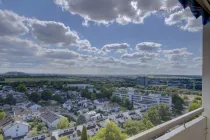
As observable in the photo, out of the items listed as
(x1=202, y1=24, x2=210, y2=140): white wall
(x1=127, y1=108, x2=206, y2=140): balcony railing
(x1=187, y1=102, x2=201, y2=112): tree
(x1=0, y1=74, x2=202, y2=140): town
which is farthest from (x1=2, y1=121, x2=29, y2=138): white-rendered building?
(x1=202, y1=24, x2=210, y2=140): white wall

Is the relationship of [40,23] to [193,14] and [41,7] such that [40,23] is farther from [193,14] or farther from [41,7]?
[193,14]

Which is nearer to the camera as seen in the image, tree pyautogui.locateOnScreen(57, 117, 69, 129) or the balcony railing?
tree pyautogui.locateOnScreen(57, 117, 69, 129)

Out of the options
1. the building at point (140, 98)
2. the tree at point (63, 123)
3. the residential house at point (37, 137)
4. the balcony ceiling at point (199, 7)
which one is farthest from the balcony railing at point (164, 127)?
the balcony ceiling at point (199, 7)

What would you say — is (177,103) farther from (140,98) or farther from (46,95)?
(46,95)

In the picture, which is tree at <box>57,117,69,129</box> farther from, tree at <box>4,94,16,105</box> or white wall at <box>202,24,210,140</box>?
white wall at <box>202,24,210,140</box>

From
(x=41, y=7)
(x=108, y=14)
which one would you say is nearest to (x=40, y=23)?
(x=41, y=7)

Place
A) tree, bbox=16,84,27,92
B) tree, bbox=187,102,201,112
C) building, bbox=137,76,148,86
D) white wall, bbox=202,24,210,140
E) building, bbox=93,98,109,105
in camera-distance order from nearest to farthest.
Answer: tree, bbox=16,84,27,92
building, bbox=93,98,109,105
building, bbox=137,76,148,86
tree, bbox=187,102,201,112
white wall, bbox=202,24,210,140

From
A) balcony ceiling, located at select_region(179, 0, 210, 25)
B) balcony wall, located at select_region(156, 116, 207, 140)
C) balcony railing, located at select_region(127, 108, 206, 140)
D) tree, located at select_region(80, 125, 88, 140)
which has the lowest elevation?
balcony wall, located at select_region(156, 116, 207, 140)

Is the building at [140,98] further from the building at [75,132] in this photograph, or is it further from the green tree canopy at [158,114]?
the building at [75,132]
